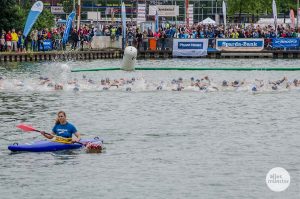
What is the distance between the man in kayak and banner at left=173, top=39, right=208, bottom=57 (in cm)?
5315

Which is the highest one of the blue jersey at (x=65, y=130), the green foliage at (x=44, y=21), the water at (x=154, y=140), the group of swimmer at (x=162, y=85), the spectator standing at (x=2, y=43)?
the green foliage at (x=44, y=21)

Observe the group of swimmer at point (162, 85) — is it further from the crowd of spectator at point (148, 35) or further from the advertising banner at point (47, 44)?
the advertising banner at point (47, 44)

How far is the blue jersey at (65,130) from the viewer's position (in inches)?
1401

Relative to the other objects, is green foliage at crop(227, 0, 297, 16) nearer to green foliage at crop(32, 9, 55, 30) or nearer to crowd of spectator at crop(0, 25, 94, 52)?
green foliage at crop(32, 9, 55, 30)

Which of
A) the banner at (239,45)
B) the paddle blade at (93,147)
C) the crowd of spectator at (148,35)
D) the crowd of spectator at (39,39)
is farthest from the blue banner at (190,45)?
the paddle blade at (93,147)

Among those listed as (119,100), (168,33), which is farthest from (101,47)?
(119,100)

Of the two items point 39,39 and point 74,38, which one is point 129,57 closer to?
point 39,39

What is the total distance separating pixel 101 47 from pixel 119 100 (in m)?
38.6

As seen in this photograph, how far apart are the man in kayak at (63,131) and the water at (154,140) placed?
49cm

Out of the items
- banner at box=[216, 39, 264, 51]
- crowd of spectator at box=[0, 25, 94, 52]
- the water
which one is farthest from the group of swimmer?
banner at box=[216, 39, 264, 51]

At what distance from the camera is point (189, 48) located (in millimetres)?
89688

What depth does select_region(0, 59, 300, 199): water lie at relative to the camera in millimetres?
30828

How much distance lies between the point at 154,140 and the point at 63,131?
4.67 metres

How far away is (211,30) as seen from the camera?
302ft
